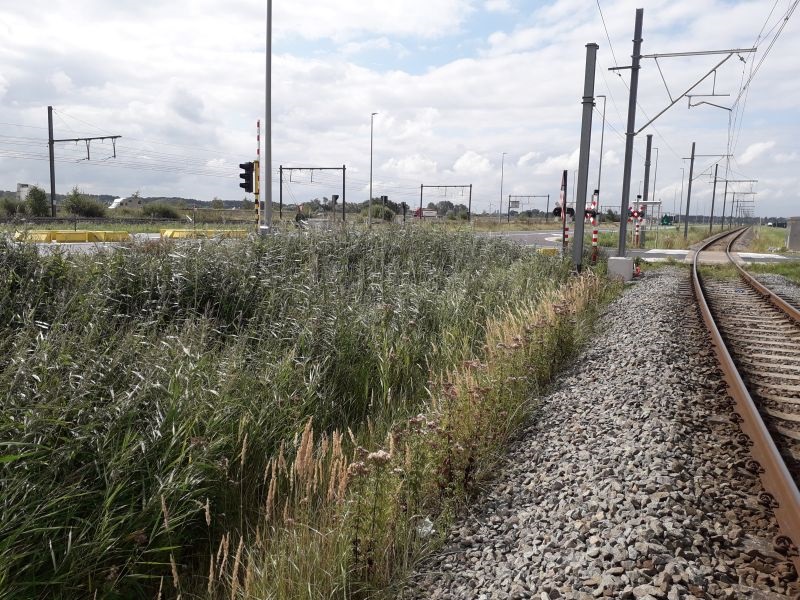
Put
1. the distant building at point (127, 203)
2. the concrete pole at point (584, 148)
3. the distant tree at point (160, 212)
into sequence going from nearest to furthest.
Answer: the concrete pole at point (584, 148)
the distant tree at point (160, 212)
the distant building at point (127, 203)

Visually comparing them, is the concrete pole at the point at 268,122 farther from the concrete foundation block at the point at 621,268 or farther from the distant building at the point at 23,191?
the distant building at the point at 23,191

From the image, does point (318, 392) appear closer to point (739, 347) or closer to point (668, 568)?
point (668, 568)

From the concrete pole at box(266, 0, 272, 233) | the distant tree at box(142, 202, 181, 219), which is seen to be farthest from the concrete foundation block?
the distant tree at box(142, 202, 181, 219)

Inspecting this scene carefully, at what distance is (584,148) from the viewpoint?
15508mm

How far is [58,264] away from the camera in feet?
26.2

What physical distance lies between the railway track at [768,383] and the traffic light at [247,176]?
40.3ft

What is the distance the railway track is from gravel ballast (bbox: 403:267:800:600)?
11 centimetres

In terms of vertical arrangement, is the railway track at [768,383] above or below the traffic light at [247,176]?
below

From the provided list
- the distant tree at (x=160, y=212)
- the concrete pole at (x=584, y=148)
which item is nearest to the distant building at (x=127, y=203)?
the distant tree at (x=160, y=212)

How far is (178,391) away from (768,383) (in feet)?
19.8

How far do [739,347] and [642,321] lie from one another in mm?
1565

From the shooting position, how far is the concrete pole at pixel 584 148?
14.7 meters

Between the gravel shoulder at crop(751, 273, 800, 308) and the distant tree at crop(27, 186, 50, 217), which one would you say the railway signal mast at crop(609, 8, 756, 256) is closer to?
the gravel shoulder at crop(751, 273, 800, 308)

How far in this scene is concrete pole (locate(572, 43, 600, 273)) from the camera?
14.7 metres
